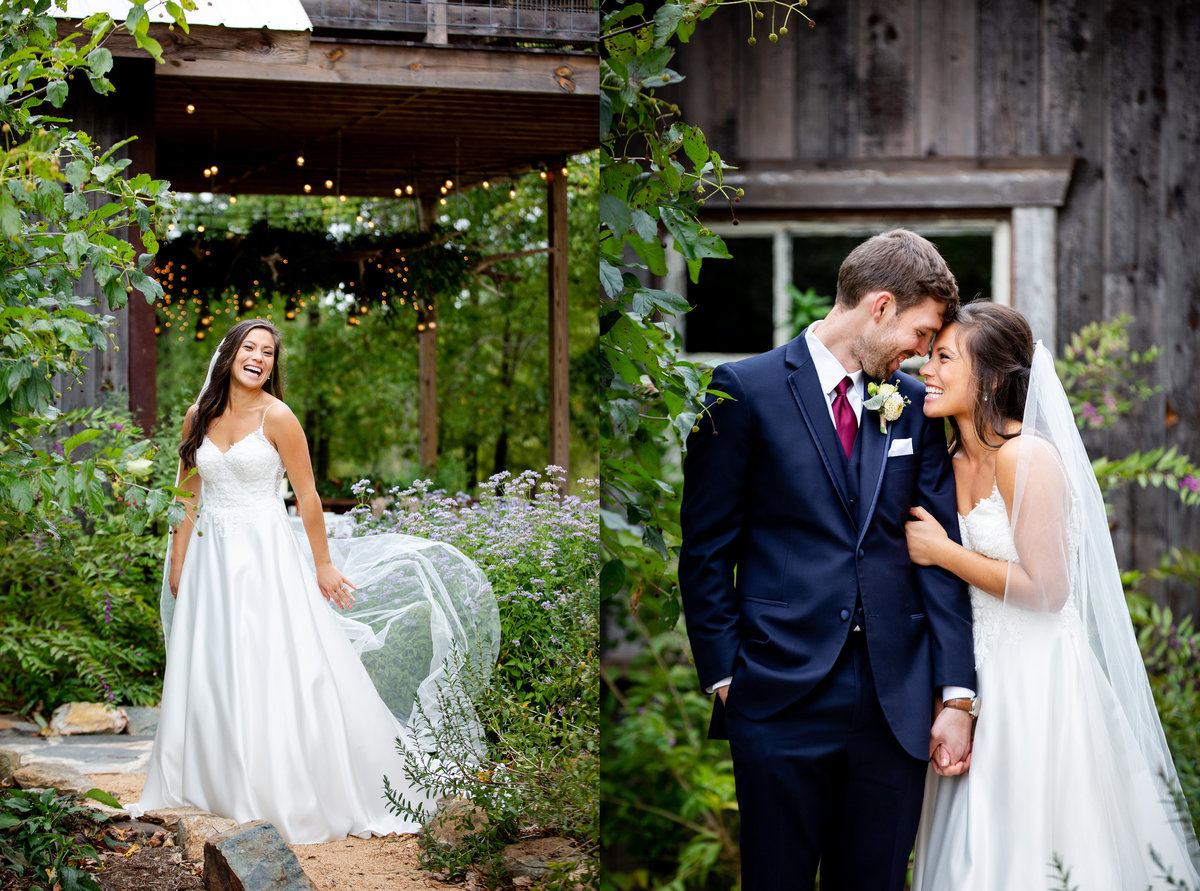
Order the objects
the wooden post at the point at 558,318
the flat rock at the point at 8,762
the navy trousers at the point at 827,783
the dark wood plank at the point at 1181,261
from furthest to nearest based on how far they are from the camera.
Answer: the dark wood plank at the point at 1181,261 → the wooden post at the point at 558,318 → the flat rock at the point at 8,762 → the navy trousers at the point at 827,783

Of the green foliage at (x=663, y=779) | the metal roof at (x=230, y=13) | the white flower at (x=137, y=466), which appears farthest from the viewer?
the green foliage at (x=663, y=779)

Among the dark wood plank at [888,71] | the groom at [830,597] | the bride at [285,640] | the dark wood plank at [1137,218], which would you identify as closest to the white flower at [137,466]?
the bride at [285,640]

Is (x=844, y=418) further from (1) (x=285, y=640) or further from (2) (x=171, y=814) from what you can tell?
(2) (x=171, y=814)

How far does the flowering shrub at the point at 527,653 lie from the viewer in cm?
216

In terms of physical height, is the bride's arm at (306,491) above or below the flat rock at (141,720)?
above

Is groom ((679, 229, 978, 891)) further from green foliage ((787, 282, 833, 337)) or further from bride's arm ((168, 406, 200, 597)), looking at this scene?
green foliage ((787, 282, 833, 337))

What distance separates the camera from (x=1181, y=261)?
346cm

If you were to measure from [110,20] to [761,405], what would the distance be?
4.73 ft

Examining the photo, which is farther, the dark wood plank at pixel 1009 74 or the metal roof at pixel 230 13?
the dark wood plank at pixel 1009 74

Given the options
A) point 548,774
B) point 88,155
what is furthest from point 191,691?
point 88,155

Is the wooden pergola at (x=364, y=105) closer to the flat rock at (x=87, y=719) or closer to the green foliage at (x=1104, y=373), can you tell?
the flat rock at (x=87, y=719)

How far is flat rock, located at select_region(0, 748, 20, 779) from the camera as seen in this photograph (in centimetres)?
222

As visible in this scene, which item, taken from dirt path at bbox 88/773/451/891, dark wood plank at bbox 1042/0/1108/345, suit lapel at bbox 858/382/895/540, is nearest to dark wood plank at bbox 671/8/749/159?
dark wood plank at bbox 1042/0/1108/345

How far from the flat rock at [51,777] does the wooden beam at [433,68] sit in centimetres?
156
